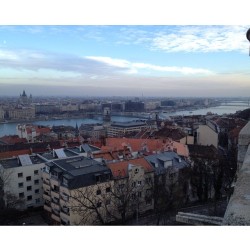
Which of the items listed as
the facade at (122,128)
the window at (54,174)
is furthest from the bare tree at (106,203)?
the facade at (122,128)

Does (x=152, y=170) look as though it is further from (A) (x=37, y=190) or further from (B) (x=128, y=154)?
(A) (x=37, y=190)

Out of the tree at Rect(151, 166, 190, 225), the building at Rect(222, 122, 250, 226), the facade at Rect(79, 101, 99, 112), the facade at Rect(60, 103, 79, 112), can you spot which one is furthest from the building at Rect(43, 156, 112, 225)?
the facade at Rect(79, 101, 99, 112)

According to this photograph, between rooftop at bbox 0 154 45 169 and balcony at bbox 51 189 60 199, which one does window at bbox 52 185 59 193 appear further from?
rooftop at bbox 0 154 45 169

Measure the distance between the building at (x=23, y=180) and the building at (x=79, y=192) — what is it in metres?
0.49

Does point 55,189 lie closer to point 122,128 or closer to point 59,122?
point 122,128

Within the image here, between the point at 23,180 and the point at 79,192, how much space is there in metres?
1.09

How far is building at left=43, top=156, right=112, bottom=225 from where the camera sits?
311 cm

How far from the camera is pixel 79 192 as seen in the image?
10.3ft

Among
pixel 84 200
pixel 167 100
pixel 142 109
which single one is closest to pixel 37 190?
pixel 84 200

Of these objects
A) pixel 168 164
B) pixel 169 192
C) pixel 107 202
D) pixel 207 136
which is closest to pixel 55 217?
pixel 107 202

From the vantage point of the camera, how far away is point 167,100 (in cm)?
2111

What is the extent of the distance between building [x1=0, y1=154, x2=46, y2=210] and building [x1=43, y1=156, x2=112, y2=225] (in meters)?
0.49

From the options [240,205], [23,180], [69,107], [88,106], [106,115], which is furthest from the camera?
[88,106]

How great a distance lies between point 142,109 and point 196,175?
1393 cm
